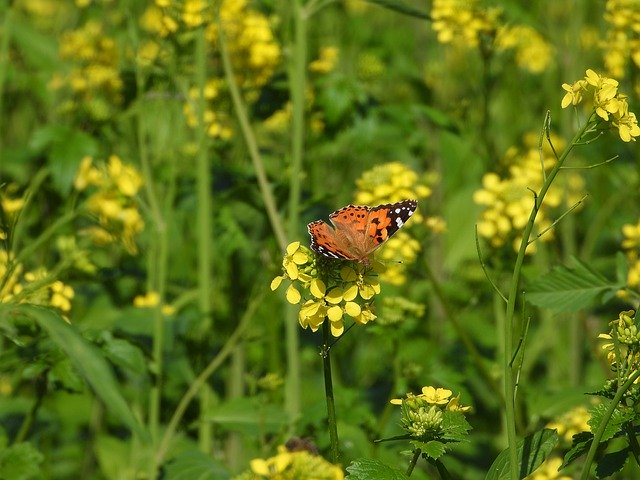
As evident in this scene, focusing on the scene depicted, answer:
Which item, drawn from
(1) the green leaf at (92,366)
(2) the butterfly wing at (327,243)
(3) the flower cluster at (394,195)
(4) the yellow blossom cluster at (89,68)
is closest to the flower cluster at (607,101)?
(2) the butterfly wing at (327,243)

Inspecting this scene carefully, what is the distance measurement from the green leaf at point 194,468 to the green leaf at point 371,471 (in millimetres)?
705

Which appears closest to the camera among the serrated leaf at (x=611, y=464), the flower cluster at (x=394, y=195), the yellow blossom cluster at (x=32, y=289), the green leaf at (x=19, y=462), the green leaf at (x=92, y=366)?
the green leaf at (x=92, y=366)

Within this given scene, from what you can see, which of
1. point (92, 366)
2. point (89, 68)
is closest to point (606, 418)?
point (92, 366)

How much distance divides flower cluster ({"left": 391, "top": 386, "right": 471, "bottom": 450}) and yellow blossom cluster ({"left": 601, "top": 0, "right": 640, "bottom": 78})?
1.23 meters

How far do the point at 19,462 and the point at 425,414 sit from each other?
2.50 ft

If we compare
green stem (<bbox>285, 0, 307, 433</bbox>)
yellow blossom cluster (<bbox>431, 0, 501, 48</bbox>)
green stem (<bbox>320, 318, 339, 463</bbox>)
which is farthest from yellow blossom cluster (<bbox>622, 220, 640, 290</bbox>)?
green stem (<bbox>320, 318, 339, 463</bbox>)

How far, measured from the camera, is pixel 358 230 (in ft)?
4.97

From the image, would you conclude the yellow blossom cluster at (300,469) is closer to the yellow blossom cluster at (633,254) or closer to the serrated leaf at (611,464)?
the serrated leaf at (611,464)

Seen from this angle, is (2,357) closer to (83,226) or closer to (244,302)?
(244,302)

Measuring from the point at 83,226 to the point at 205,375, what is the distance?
142 centimetres

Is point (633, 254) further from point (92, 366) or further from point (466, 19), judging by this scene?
point (92, 366)

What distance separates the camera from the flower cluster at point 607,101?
143 centimetres

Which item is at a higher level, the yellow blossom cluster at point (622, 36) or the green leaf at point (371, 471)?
the yellow blossom cluster at point (622, 36)

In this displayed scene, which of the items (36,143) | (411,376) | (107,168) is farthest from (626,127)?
(36,143)
